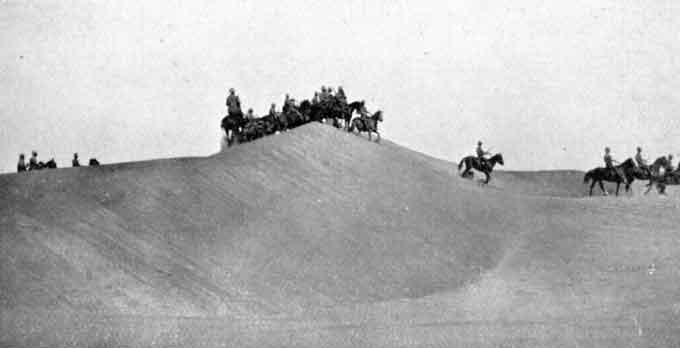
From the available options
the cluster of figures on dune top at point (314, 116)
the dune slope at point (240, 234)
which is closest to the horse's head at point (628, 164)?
the dune slope at point (240, 234)

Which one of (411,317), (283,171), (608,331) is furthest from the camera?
(283,171)

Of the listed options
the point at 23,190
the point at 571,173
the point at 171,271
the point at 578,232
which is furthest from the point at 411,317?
the point at 571,173

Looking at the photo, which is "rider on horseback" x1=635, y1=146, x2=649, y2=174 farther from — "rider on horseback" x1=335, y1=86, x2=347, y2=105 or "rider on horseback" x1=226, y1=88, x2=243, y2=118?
"rider on horseback" x1=226, y1=88, x2=243, y2=118

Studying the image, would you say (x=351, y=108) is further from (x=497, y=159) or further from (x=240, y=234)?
(x=240, y=234)

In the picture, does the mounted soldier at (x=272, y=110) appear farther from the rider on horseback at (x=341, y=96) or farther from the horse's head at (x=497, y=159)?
the horse's head at (x=497, y=159)

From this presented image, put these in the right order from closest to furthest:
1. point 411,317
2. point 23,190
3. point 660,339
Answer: point 660,339
point 411,317
point 23,190

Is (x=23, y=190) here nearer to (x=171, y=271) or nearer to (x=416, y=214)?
(x=171, y=271)
